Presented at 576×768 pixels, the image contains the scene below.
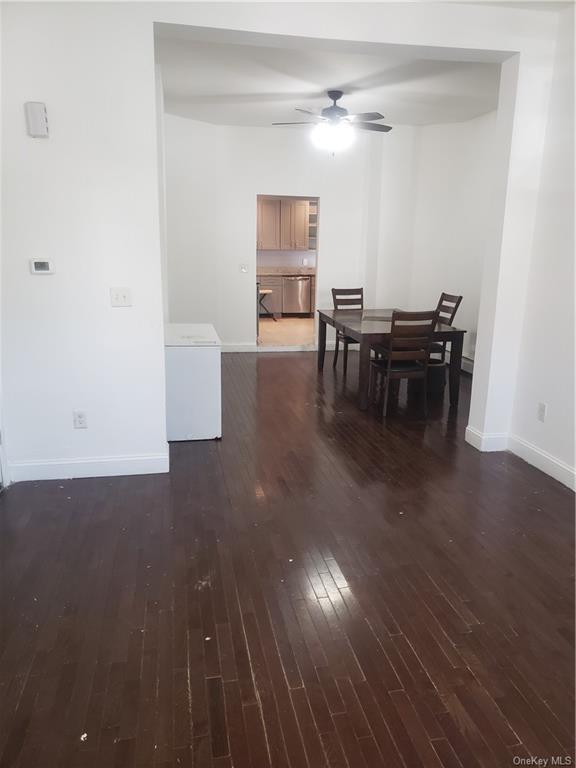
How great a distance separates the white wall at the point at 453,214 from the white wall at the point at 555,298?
2.23 metres

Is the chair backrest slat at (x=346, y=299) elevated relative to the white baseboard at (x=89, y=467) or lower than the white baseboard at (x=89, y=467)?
elevated

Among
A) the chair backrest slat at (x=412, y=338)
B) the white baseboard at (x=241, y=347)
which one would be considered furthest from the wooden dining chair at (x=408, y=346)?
the white baseboard at (x=241, y=347)

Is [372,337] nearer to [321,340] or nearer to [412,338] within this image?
[412,338]

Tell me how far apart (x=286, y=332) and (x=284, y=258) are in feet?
7.48

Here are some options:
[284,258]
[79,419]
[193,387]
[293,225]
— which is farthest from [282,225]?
[79,419]

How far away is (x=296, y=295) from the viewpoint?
10289 mm

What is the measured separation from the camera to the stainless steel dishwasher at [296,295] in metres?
10.2

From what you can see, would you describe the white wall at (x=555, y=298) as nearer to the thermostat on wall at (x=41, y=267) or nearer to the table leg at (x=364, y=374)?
the table leg at (x=364, y=374)

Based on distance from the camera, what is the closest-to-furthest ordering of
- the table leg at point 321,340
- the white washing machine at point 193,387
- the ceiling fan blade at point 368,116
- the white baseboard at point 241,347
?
the white washing machine at point 193,387 → the ceiling fan blade at point 368,116 → the table leg at point 321,340 → the white baseboard at point 241,347

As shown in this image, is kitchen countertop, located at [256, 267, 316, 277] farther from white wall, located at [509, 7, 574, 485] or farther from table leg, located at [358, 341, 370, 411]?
white wall, located at [509, 7, 574, 485]

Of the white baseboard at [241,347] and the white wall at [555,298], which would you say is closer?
the white wall at [555,298]

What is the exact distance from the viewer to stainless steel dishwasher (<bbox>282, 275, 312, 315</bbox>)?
10.2 meters

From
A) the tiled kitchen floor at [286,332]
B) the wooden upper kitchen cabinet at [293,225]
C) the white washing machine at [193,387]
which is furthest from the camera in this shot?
the wooden upper kitchen cabinet at [293,225]

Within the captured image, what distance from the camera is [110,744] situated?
5.28ft
